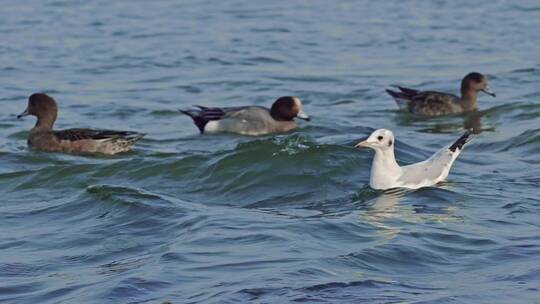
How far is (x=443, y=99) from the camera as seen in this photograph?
62.1ft

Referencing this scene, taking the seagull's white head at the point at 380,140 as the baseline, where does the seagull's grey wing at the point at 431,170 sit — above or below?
below

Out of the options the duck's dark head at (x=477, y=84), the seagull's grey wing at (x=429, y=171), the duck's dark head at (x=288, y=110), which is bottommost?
the seagull's grey wing at (x=429, y=171)

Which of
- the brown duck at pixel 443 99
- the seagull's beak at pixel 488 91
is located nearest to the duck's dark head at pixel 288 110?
the brown duck at pixel 443 99

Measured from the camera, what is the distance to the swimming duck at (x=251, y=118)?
17.8 m

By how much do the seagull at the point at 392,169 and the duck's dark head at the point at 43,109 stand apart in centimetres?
549

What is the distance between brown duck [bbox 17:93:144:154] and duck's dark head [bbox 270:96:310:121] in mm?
2293

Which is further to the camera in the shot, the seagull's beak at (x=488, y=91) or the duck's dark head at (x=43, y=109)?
the seagull's beak at (x=488, y=91)

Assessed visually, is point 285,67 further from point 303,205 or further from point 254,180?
point 303,205

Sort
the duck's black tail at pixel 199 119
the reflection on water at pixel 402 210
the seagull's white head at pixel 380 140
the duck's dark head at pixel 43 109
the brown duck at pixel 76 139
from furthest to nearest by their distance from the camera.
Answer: the duck's black tail at pixel 199 119
the duck's dark head at pixel 43 109
the brown duck at pixel 76 139
the seagull's white head at pixel 380 140
the reflection on water at pixel 402 210

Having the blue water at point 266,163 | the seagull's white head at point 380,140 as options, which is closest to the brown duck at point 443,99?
the blue water at point 266,163

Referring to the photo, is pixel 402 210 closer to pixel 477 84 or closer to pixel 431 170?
pixel 431 170

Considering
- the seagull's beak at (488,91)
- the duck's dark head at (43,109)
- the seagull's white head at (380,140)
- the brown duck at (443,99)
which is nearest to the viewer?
the seagull's white head at (380,140)

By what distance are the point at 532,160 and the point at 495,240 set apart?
4297 mm

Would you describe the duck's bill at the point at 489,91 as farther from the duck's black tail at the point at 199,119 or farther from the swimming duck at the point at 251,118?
the duck's black tail at the point at 199,119
